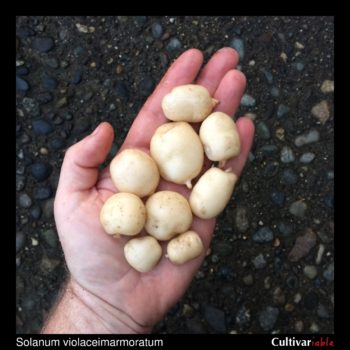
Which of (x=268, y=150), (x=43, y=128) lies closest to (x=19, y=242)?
(x=43, y=128)

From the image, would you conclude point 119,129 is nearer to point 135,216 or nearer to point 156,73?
point 156,73

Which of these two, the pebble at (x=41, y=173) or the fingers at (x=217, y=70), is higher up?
the fingers at (x=217, y=70)

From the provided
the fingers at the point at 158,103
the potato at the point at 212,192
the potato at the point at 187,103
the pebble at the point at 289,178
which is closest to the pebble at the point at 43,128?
the fingers at the point at 158,103

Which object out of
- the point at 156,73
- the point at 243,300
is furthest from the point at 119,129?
the point at 243,300

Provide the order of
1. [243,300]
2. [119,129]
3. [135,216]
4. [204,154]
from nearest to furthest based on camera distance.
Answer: [135,216] < [204,154] < [243,300] < [119,129]

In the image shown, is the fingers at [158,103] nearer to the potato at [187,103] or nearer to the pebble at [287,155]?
the potato at [187,103]

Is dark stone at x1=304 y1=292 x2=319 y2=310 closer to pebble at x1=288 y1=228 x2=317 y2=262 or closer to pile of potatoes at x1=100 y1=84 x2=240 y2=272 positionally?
pebble at x1=288 y1=228 x2=317 y2=262

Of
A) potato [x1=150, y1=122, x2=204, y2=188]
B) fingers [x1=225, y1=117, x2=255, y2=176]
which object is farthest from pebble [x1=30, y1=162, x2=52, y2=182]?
fingers [x1=225, y1=117, x2=255, y2=176]
